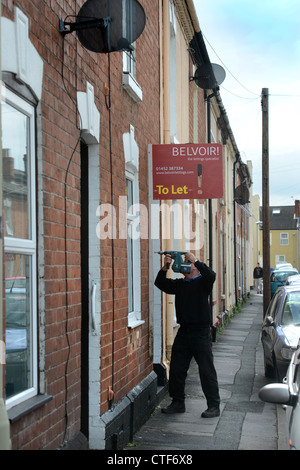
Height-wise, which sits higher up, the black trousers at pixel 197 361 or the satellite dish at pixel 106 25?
the satellite dish at pixel 106 25

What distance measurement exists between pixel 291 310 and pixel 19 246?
6915 mm

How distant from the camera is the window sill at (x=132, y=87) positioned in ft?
23.0

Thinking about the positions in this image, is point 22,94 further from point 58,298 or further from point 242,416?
point 242,416

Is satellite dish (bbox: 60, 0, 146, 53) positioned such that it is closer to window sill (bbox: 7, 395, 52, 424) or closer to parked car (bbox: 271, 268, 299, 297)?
window sill (bbox: 7, 395, 52, 424)

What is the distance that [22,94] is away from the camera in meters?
4.06

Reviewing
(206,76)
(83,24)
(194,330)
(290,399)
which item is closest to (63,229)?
(83,24)

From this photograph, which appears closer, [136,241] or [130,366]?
[130,366]

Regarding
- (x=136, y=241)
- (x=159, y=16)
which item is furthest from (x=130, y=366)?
(x=159, y=16)

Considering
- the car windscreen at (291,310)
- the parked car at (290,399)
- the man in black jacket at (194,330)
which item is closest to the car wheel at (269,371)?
the car windscreen at (291,310)

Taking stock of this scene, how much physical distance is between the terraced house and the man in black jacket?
386mm

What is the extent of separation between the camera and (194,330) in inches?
303

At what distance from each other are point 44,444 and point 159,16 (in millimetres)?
7161

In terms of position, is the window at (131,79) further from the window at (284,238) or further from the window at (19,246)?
the window at (284,238)

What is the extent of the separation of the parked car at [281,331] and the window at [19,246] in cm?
531
